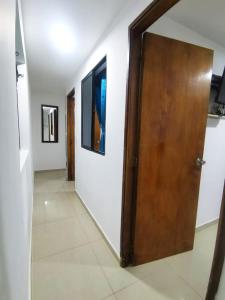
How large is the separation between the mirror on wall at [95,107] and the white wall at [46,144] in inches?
100

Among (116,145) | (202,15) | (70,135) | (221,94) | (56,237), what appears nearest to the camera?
(202,15)

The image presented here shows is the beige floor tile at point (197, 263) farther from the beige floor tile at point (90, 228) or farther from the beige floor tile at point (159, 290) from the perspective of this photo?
the beige floor tile at point (90, 228)

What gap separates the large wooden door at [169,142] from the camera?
1.41 meters

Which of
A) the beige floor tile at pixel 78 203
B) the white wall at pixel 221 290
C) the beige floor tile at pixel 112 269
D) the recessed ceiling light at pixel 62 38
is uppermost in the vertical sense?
the recessed ceiling light at pixel 62 38

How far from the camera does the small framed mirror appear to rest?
15.4 ft

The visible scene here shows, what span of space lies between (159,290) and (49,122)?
14.7 feet

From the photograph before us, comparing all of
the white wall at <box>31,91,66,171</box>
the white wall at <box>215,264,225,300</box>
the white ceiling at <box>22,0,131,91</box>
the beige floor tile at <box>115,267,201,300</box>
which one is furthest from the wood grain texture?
the white wall at <box>31,91,66,171</box>

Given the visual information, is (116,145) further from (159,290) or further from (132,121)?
(159,290)

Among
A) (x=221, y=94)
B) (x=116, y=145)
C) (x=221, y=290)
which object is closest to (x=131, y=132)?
(x=116, y=145)

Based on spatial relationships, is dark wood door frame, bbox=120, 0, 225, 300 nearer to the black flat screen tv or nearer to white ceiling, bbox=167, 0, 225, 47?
white ceiling, bbox=167, 0, 225, 47

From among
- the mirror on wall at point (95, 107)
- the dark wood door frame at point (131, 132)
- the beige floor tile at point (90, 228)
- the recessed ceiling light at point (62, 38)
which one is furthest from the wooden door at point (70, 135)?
the dark wood door frame at point (131, 132)

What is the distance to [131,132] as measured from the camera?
4.65ft

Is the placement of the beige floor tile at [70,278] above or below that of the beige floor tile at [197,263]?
below

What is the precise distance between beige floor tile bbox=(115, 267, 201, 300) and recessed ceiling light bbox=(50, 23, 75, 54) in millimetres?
2491
